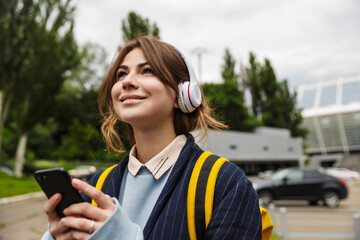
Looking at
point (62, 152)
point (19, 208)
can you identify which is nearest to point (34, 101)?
point (19, 208)

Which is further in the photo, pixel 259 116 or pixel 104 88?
pixel 259 116

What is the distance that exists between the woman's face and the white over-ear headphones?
4cm

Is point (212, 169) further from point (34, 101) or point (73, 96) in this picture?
point (73, 96)

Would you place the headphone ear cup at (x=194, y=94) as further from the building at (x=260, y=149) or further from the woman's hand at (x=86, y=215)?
the building at (x=260, y=149)

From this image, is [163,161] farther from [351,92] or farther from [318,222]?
[351,92]

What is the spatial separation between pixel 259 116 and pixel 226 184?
42575mm

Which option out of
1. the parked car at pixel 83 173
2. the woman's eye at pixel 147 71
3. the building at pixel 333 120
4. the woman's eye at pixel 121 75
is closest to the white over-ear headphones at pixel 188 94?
the woman's eye at pixel 147 71

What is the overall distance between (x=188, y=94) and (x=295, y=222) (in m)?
8.42

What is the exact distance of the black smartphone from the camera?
872 mm

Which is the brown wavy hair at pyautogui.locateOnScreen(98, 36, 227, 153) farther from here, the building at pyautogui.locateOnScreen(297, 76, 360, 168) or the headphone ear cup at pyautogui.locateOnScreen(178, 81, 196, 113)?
the building at pyautogui.locateOnScreen(297, 76, 360, 168)

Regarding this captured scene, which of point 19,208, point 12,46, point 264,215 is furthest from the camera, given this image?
point 12,46

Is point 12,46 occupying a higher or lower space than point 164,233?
higher

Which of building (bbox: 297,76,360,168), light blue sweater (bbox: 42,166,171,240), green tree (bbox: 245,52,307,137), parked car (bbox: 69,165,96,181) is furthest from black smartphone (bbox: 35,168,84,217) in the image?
building (bbox: 297,76,360,168)

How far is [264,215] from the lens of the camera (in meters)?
1.19
